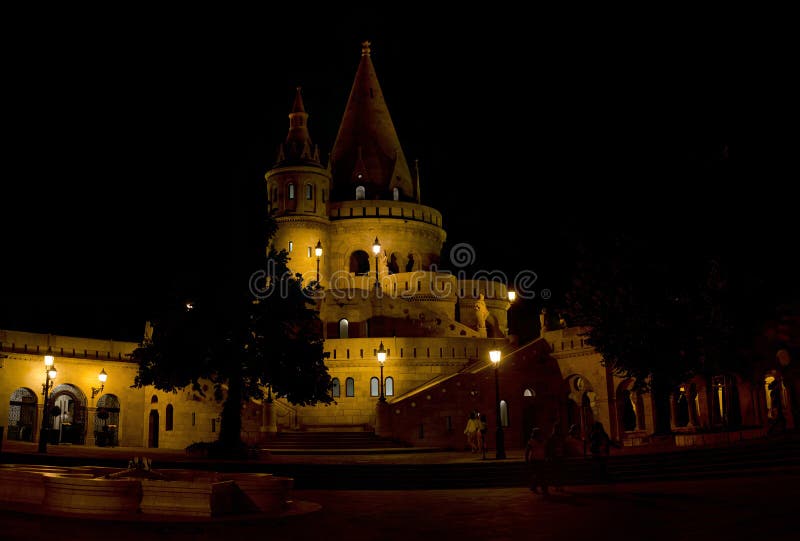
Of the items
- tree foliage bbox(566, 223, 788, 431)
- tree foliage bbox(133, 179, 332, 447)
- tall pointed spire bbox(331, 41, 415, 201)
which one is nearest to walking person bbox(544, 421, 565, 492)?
tree foliage bbox(566, 223, 788, 431)

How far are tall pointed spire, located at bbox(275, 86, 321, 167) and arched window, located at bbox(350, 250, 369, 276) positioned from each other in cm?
698

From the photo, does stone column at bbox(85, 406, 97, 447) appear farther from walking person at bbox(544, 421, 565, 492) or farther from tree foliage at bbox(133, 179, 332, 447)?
walking person at bbox(544, 421, 565, 492)

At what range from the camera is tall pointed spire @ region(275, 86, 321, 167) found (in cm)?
5522

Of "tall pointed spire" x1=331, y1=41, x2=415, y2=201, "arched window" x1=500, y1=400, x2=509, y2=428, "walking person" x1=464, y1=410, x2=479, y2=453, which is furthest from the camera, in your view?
"tall pointed spire" x1=331, y1=41, x2=415, y2=201

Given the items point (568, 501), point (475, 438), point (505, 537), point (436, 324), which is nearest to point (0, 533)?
point (505, 537)

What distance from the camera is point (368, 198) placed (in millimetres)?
57688

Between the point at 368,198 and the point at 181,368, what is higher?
the point at 368,198

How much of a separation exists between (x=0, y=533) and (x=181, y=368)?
1635 cm

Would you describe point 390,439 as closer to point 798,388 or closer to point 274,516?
point 798,388

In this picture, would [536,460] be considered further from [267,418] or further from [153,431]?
[153,431]

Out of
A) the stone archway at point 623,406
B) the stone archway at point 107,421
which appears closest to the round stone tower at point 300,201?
the stone archway at point 107,421

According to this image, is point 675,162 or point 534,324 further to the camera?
point 534,324

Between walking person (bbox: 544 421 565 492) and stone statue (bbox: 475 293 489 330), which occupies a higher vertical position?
stone statue (bbox: 475 293 489 330)

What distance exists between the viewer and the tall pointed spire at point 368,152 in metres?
58.2
